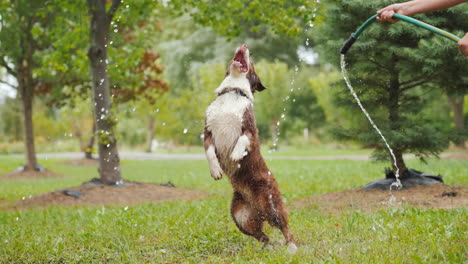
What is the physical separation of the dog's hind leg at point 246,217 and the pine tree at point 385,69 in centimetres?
405

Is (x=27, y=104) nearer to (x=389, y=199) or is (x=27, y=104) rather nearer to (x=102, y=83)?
(x=102, y=83)

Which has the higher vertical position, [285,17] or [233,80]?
[285,17]

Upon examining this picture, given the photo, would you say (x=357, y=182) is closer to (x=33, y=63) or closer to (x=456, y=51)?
(x=456, y=51)

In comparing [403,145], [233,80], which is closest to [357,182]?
[403,145]

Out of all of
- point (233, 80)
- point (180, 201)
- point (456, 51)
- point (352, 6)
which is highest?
point (352, 6)

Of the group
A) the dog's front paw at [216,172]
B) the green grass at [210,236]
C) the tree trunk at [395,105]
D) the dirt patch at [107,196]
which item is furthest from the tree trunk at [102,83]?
the dog's front paw at [216,172]

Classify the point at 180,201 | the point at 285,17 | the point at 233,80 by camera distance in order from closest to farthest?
the point at 233,80, the point at 180,201, the point at 285,17

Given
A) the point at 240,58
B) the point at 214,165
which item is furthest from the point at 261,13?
the point at 214,165

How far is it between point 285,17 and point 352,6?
8.04 ft

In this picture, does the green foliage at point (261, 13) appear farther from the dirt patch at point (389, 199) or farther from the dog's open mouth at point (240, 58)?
the dog's open mouth at point (240, 58)

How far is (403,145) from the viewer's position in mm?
8305

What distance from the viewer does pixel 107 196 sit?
9.41 m

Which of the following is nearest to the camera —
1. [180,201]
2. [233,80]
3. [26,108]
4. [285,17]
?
[233,80]

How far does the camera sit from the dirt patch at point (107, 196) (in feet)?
29.8
